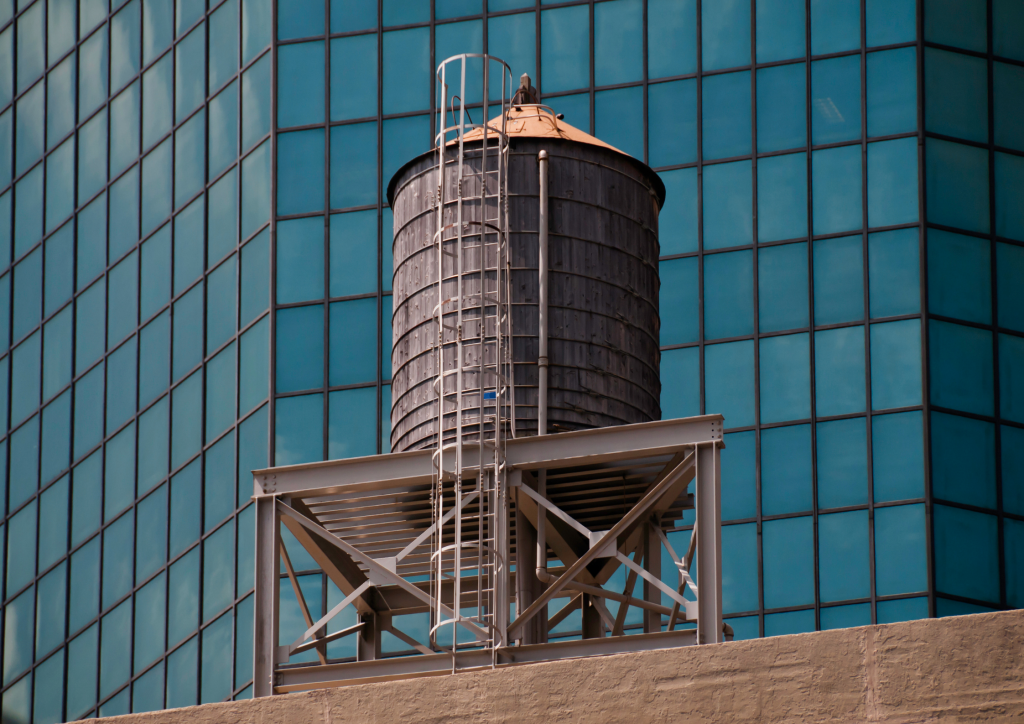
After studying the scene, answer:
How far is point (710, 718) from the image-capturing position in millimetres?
11648

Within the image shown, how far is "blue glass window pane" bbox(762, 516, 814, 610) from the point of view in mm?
36031

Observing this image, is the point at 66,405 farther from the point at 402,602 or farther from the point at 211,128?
the point at 402,602

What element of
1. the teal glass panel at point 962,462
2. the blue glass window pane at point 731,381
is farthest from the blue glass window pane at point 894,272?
the blue glass window pane at point 731,381

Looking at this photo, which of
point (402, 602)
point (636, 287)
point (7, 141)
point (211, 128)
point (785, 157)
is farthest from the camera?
point (7, 141)

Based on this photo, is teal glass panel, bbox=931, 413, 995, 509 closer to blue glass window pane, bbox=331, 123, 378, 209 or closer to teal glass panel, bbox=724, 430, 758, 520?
teal glass panel, bbox=724, 430, 758, 520

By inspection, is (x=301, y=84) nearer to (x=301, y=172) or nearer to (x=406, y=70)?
(x=301, y=172)

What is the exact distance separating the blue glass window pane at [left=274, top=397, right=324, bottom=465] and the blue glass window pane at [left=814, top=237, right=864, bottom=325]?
11385mm

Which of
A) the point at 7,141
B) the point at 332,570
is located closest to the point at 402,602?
the point at 332,570

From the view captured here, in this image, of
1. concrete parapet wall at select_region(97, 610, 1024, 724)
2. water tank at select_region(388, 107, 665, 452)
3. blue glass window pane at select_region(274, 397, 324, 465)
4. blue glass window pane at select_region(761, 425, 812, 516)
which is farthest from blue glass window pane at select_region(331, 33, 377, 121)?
concrete parapet wall at select_region(97, 610, 1024, 724)

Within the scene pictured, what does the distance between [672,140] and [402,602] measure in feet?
76.5

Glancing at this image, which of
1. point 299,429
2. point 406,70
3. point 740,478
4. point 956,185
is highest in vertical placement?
point 406,70

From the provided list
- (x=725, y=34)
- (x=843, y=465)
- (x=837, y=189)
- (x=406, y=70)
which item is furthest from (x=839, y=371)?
(x=406, y=70)

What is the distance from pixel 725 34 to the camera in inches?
1585

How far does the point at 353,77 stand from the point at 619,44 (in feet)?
21.2
